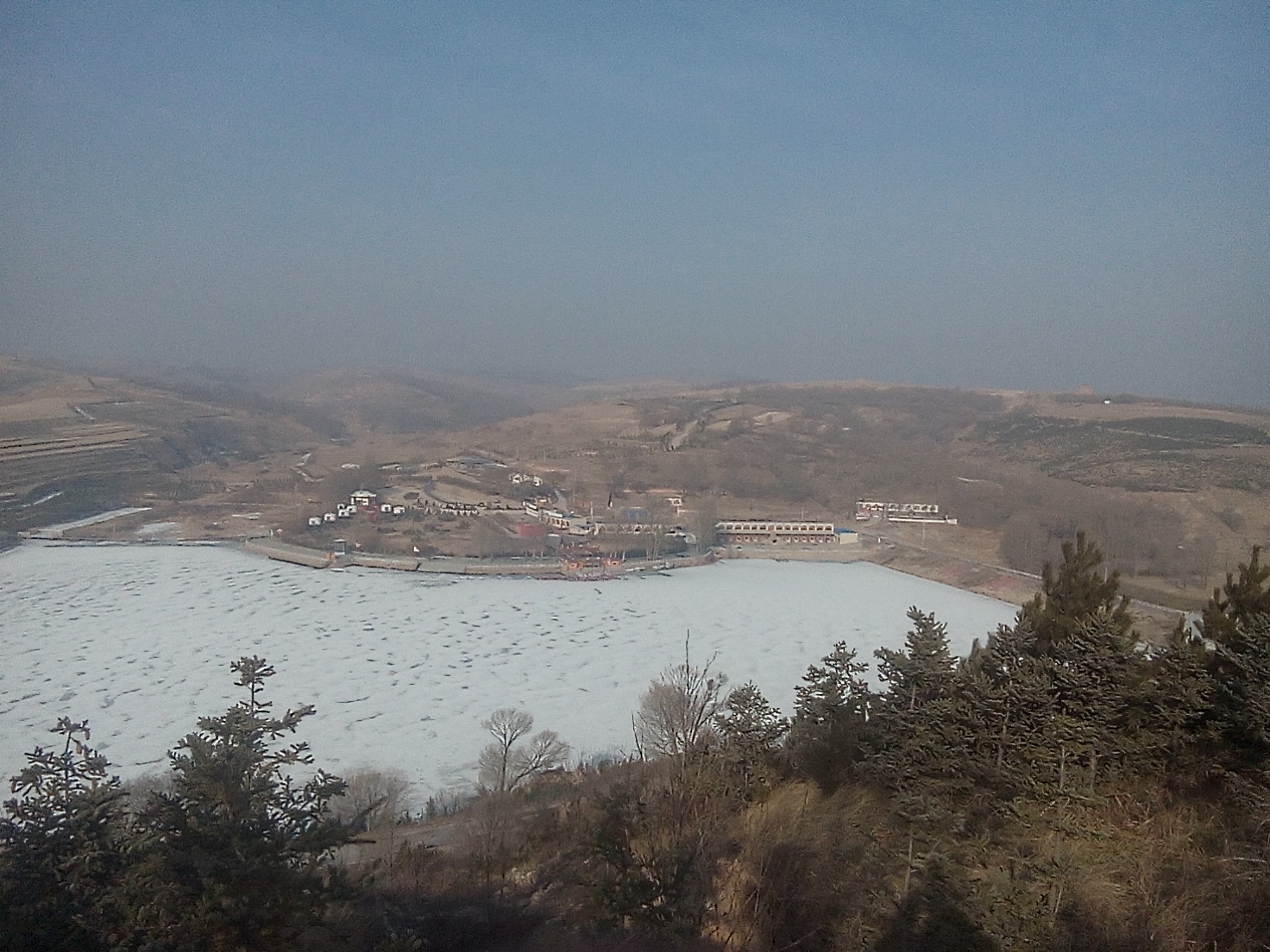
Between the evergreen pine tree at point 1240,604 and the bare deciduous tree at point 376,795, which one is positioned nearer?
the evergreen pine tree at point 1240,604

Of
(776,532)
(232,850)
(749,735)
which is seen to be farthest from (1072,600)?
(776,532)

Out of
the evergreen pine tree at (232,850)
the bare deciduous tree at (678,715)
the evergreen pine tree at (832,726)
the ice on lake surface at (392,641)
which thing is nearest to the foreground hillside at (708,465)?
the ice on lake surface at (392,641)

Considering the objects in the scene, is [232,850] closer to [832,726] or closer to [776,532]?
[832,726]

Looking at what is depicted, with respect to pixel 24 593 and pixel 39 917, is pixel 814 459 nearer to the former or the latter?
pixel 24 593

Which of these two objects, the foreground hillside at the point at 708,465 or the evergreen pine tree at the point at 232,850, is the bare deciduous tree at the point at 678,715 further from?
the foreground hillside at the point at 708,465

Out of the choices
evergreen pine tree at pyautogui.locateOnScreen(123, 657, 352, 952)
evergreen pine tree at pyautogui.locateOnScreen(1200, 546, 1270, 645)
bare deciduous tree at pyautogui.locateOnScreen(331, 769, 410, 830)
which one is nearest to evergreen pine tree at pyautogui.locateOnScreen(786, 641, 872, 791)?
evergreen pine tree at pyautogui.locateOnScreen(1200, 546, 1270, 645)
